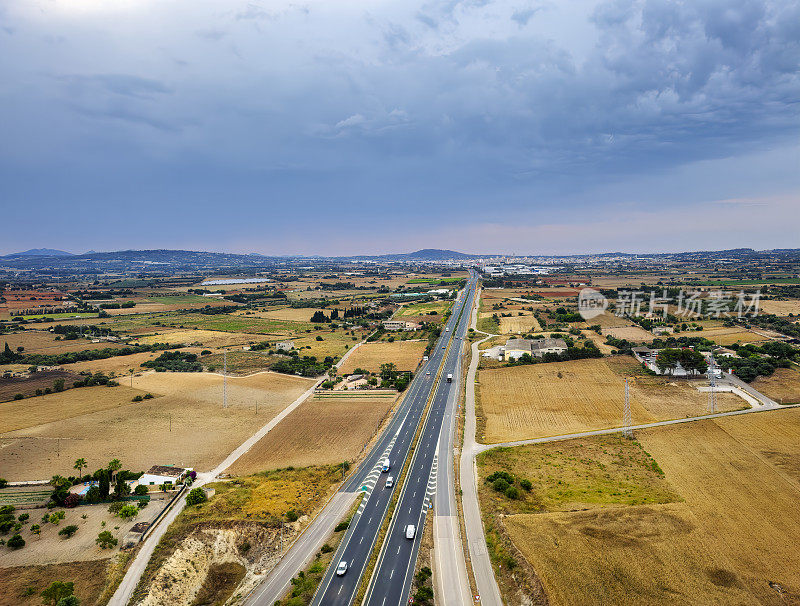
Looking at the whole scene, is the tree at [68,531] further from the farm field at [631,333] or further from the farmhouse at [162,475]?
the farm field at [631,333]

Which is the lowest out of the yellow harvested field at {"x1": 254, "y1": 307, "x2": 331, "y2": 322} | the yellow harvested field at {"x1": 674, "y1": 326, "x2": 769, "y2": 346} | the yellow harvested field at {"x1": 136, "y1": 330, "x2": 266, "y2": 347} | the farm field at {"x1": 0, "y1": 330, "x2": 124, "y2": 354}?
the farm field at {"x1": 0, "y1": 330, "x2": 124, "y2": 354}

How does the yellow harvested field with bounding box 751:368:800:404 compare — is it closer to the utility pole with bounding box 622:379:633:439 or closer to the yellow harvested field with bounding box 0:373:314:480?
the utility pole with bounding box 622:379:633:439

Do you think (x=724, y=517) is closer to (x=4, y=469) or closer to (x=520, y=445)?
(x=520, y=445)

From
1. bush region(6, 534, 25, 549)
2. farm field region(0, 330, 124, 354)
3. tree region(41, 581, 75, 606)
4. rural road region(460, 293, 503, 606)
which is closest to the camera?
tree region(41, 581, 75, 606)

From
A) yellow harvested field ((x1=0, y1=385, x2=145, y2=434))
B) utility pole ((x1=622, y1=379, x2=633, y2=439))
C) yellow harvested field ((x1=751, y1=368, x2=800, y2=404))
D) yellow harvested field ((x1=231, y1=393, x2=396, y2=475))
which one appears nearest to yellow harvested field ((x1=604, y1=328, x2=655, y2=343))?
yellow harvested field ((x1=751, y1=368, x2=800, y2=404))

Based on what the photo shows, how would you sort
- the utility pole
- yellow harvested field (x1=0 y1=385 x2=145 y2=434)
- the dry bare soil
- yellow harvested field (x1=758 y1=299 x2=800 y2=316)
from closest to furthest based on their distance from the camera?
the dry bare soil → the utility pole → yellow harvested field (x1=0 y1=385 x2=145 y2=434) → yellow harvested field (x1=758 y1=299 x2=800 y2=316)

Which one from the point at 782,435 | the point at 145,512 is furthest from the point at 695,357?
the point at 145,512

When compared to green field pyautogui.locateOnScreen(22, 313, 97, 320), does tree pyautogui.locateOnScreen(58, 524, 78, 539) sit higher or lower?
lower

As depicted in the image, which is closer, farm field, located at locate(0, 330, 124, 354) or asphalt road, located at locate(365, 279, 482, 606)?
asphalt road, located at locate(365, 279, 482, 606)
